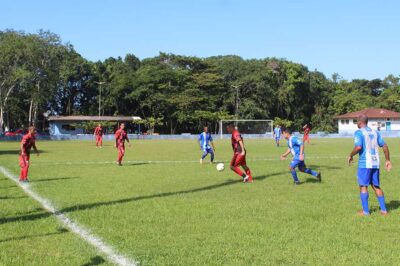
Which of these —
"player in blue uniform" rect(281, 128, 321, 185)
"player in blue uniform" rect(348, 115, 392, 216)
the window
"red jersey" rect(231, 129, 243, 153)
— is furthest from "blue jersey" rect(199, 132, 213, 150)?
the window

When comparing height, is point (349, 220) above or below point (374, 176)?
below

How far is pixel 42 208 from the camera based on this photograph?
9844 mm

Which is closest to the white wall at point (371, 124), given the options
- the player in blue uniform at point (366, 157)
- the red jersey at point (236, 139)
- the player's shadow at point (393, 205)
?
the red jersey at point (236, 139)

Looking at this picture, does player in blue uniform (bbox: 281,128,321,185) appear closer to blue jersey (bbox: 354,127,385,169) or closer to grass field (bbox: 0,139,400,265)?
grass field (bbox: 0,139,400,265)

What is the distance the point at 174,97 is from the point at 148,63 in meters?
10.7

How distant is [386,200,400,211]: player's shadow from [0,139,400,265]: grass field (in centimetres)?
2

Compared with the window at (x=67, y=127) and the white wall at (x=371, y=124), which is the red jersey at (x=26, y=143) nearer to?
the window at (x=67, y=127)

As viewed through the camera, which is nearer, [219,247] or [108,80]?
[219,247]

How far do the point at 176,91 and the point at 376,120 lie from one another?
38.0 metres

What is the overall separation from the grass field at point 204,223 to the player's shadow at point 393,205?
0.06 ft

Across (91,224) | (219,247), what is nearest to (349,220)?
(219,247)

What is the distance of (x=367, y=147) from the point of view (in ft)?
28.7

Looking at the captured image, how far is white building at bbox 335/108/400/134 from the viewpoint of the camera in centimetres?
8869

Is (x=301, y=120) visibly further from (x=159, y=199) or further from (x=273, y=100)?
(x=159, y=199)
